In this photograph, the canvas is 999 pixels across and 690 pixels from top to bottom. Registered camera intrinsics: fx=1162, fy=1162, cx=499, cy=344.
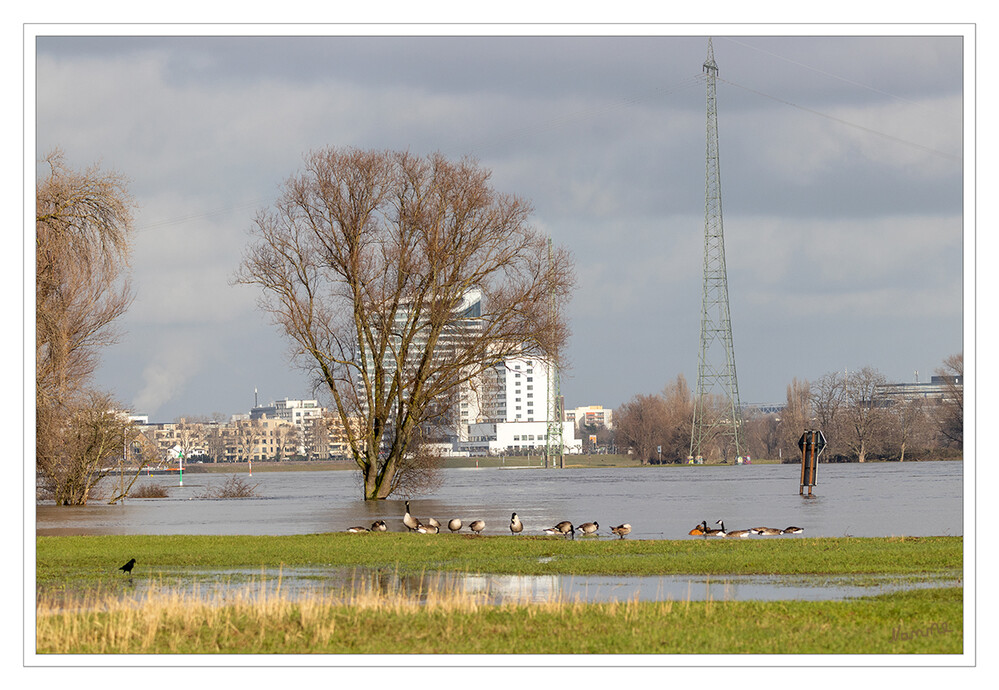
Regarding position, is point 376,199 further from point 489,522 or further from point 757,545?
point 757,545

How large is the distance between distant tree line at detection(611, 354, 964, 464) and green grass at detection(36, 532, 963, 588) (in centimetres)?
5922

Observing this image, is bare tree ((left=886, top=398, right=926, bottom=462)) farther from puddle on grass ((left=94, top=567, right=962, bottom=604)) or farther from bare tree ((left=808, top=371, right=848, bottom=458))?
puddle on grass ((left=94, top=567, right=962, bottom=604))

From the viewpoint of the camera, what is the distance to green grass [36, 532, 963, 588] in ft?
67.4

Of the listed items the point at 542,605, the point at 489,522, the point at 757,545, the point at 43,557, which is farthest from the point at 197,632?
the point at 489,522

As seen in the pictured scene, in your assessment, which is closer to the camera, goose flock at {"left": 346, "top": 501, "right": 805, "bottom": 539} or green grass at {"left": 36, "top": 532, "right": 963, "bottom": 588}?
green grass at {"left": 36, "top": 532, "right": 963, "bottom": 588}

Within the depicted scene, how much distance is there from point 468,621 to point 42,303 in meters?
18.7

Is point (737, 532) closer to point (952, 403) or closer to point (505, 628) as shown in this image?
point (505, 628)

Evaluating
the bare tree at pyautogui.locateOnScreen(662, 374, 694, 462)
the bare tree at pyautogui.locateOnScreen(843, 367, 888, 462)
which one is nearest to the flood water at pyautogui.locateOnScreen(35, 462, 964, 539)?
the bare tree at pyautogui.locateOnScreen(843, 367, 888, 462)

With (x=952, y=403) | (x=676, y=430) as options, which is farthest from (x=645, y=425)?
(x=952, y=403)

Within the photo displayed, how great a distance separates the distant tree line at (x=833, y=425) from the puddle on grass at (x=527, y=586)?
65.5 metres

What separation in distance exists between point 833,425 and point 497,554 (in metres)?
96.8

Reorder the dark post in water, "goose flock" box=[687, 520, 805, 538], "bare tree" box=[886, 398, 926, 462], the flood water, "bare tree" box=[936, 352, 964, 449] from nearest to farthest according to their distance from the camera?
"goose flock" box=[687, 520, 805, 538] → the flood water → the dark post in water → "bare tree" box=[936, 352, 964, 449] → "bare tree" box=[886, 398, 926, 462]
